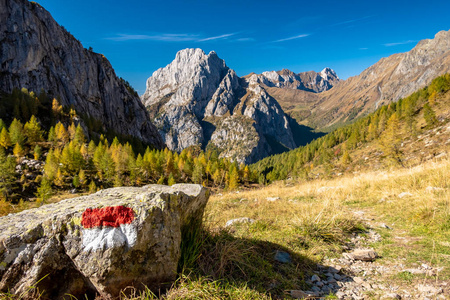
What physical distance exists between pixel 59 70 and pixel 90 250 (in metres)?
167

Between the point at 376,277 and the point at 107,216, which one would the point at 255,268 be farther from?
the point at 107,216

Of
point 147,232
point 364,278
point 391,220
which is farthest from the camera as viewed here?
point 391,220

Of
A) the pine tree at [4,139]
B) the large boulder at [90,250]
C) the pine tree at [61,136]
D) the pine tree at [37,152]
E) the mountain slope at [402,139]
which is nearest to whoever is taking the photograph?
the large boulder at [90,250]

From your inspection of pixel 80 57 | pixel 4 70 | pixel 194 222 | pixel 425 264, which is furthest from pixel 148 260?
pixel 80 57

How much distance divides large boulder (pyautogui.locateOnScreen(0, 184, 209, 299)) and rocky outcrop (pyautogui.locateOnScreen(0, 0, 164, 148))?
148m

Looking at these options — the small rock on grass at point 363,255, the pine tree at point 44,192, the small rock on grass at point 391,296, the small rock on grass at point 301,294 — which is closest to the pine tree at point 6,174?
the pine tree at point 44,192

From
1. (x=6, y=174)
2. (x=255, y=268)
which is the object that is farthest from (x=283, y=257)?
(x=6, y=174)

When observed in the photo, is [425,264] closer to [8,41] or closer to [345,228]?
[345,228]

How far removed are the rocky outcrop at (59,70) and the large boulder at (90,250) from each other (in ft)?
486

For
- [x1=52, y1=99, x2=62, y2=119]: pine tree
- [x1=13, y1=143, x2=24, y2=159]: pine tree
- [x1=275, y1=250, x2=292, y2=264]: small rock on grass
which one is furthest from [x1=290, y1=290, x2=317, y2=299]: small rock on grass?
[x1=52, y1=99, x2=62, y2=119]: pine tree

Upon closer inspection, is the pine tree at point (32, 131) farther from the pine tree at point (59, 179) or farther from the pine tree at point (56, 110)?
the pine tree at point (56, 110)

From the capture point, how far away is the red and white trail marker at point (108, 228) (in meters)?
2.87

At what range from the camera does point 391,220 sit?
6426mm

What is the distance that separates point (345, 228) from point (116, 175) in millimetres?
70096
